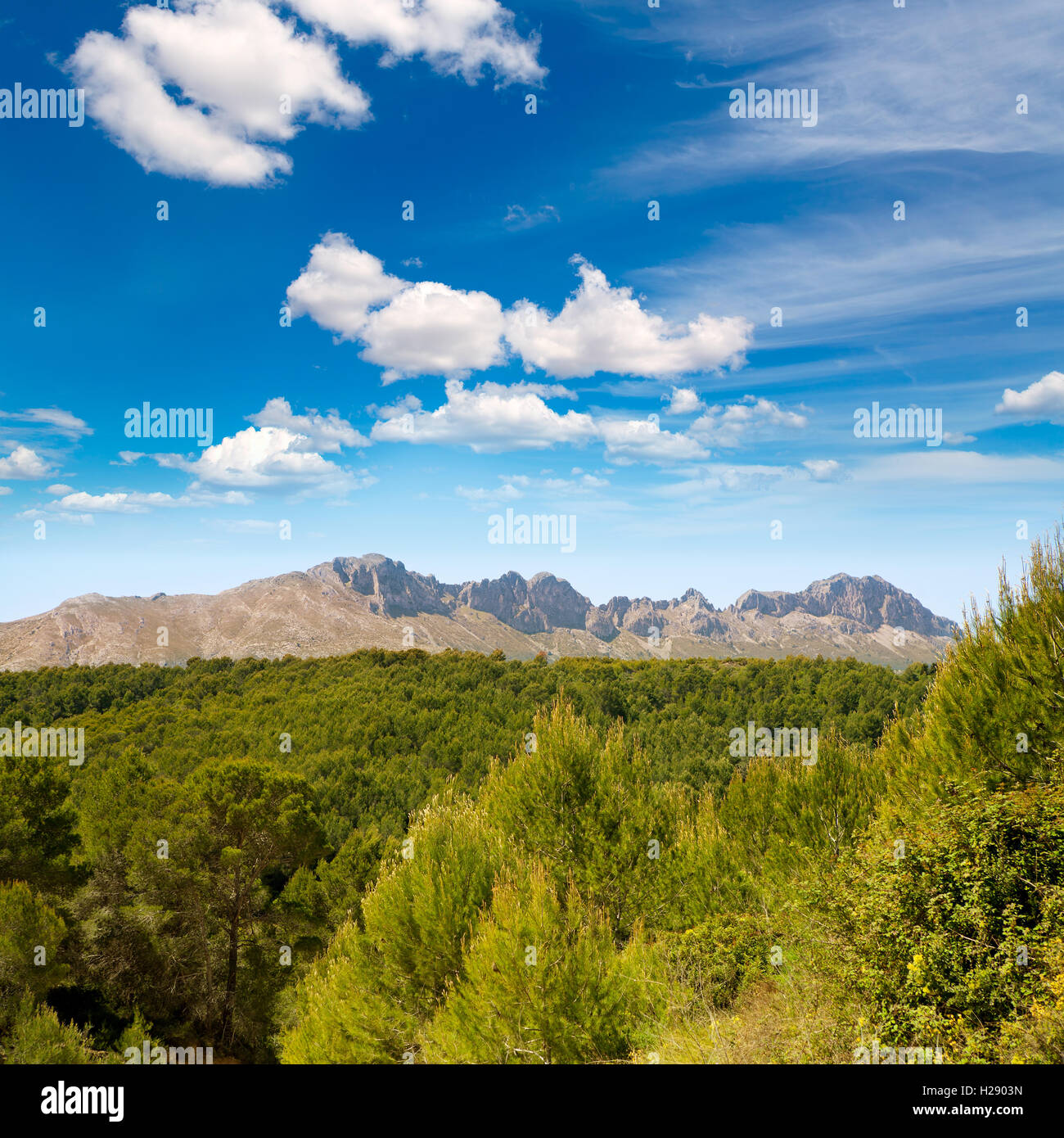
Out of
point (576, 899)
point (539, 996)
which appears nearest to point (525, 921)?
point (539, 996)

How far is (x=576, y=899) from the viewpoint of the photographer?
14.1 metres

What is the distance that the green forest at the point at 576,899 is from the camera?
30.5 ft

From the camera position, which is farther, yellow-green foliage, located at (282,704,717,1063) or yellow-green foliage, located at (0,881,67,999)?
yellow-green foliage, located at (0,881,67,999)

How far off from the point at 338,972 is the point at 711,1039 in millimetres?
9068

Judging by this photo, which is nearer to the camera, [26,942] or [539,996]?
[539,996]

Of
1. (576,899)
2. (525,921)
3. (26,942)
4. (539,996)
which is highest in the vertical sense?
(525,921)

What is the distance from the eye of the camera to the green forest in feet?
30.5

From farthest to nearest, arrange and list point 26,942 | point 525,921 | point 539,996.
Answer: point 26,942 → point 525,921 → point 539,996

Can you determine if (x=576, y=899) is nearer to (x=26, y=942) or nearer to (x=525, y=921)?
(x=525, y=921)

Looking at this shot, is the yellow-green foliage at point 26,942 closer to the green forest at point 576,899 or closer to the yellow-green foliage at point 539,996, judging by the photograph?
the green forest at point 576,899

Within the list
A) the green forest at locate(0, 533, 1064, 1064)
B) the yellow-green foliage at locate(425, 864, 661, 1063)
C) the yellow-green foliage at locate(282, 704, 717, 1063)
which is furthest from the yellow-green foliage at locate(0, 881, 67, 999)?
the yellow-green foliage at locate(425, 864, 661, 1063)

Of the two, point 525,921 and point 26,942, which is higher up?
point 525,921

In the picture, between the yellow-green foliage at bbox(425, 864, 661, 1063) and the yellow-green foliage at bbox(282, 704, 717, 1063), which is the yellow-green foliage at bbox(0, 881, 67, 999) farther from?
the yellow-green foliage at bbox(425, 864, 661, 1063)
